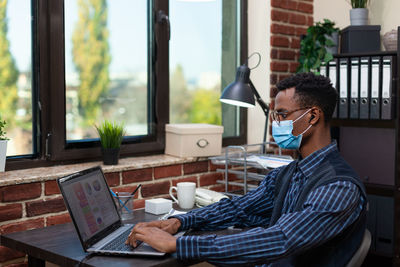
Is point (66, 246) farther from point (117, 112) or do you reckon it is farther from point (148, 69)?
point (148, 69)

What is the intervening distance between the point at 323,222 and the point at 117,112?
1448 mm

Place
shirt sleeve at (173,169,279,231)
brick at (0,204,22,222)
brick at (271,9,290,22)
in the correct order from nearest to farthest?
shirt sleeve at (173,169,279,231)
brick at (0,204,22,222)
brick at (271,9,290,22)

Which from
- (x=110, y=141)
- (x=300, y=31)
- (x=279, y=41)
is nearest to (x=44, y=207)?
(x=110, y=141)

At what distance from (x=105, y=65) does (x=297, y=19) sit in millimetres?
1307

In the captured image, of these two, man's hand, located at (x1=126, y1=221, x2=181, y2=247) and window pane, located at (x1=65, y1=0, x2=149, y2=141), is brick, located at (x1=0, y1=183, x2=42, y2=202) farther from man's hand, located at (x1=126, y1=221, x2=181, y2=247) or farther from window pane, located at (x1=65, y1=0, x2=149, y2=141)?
man's hand, located at (x1=126, y1=221, x2=181, y2=247)

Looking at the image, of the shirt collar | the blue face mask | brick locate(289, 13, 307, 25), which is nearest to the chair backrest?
the shirt collar

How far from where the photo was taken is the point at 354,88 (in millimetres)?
2867

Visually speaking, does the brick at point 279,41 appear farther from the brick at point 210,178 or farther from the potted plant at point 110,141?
the potted plant at point 110,141

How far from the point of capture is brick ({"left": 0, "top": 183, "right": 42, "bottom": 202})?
6.16 ft

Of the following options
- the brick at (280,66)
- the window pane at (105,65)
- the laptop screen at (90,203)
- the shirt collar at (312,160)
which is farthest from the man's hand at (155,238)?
the brick at (280,66)

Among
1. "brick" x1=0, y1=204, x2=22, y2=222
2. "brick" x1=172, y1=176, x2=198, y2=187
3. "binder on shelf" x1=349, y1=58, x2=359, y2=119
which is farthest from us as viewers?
"binder on shelf" x1=349, y1=58, x2=359, y2=119

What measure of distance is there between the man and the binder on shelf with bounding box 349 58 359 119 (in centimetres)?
128

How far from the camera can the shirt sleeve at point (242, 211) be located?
1.75 m

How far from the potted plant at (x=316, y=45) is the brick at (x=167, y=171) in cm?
101
